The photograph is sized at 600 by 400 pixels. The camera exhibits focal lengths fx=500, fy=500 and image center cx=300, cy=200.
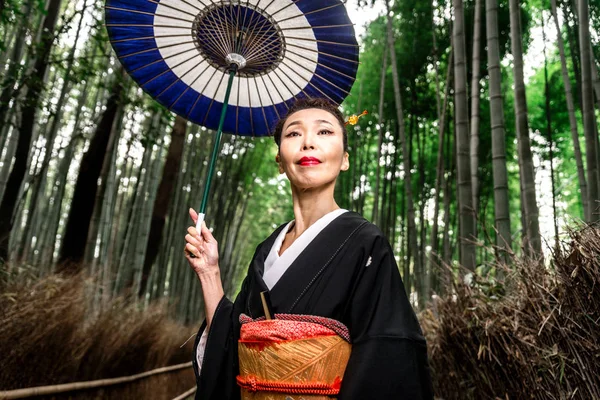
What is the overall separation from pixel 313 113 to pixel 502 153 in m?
2.14

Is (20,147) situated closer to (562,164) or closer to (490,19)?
(490,19)

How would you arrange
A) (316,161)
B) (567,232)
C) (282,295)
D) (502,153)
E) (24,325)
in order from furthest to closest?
(502,153)
(24,325)
(567,232)
(316,161)
(282,295)

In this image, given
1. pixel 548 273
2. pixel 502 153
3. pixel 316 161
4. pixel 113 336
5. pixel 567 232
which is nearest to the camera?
pixel 316 161

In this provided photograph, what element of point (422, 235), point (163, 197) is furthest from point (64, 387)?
point (422, 235)

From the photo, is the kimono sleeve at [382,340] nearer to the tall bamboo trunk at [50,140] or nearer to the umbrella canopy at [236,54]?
the umbrella canopy at [236,54]

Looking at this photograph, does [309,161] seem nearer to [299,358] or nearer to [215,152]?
[215,152]

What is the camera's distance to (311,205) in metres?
1.58

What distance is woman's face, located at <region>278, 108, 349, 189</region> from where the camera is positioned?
153 cm

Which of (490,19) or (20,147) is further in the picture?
(20,147)

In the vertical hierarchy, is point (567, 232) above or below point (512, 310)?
above

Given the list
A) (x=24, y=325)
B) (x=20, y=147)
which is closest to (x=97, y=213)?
(x=20, y=147)

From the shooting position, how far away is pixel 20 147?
4504 mm

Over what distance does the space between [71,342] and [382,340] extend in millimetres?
2356

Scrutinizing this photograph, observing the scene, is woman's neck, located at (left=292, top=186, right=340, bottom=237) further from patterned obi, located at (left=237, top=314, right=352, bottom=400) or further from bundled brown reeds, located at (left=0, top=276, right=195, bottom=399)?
bundled brown reeds, located at (left=0, top=276, right=195, bottom=399)
